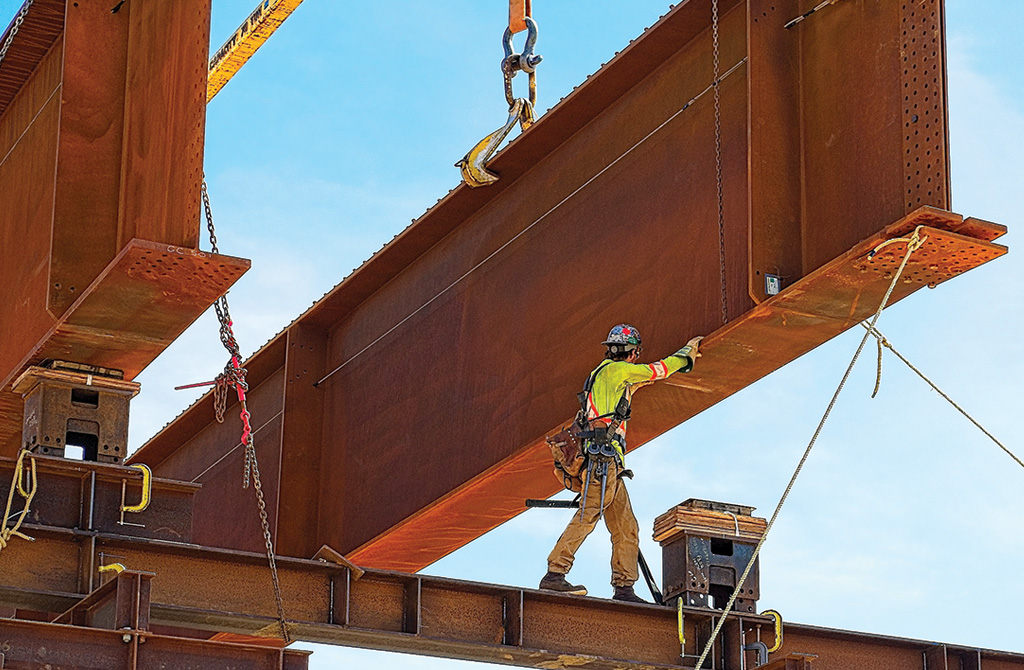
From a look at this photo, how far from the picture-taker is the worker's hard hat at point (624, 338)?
13.6 m

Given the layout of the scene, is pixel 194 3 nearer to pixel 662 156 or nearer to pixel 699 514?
pixel 662 156

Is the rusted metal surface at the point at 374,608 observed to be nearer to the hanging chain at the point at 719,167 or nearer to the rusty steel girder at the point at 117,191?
the rusty steel girder at the point at 117,191

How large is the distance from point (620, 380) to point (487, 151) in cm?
311

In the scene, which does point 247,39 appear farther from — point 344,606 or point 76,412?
point 344,606

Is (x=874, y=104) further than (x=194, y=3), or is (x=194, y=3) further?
(x=194, y=3)

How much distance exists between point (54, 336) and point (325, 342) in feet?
20.0

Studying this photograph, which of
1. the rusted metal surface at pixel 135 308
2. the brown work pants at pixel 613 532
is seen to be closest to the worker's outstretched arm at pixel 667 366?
the brown work pants at pixel 613 532

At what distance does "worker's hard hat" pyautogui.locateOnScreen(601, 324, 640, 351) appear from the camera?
13.6 meters

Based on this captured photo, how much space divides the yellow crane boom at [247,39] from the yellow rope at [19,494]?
14.7 meters

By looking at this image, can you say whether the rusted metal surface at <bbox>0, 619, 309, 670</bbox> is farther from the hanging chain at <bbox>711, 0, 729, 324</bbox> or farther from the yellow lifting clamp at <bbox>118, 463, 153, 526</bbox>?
the hanging chain at <bbox>711, 0, 729, 324</bbox>

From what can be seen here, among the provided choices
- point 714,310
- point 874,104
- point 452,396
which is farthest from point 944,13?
point 452,396

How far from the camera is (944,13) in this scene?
11914 mm

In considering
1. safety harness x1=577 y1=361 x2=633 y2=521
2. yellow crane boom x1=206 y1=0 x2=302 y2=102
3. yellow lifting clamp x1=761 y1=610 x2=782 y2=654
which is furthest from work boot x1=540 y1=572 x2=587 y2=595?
yellow crane boom x1=206 y1=0 x2=302 y2=102

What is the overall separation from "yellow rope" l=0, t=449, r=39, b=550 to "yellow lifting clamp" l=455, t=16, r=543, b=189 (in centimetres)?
464
